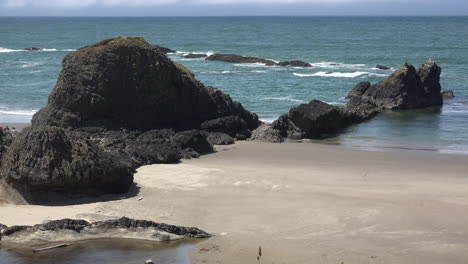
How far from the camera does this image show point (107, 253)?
11.4 meters

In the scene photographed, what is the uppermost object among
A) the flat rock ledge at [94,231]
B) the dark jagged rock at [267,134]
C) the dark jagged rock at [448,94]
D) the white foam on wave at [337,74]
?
the flat rock ledge at [94,231]

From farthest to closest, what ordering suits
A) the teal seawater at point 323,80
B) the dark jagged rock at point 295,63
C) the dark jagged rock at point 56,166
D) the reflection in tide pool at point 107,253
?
the dark jagged rock at point 295,63, the teal seawater at point 323,80, the dark jagged rock at point 56,166, the reflection in tide pool at point 107,253

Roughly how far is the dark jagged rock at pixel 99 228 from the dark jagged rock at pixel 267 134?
9.89 m

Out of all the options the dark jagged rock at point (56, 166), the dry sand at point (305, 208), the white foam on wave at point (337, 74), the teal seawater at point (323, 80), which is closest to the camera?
the dry sand at point (305, 208)

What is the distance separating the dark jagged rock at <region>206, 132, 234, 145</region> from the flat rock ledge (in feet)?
28.4

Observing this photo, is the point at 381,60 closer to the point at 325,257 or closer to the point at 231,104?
the point at 231,104

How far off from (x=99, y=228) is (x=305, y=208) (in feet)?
13.1

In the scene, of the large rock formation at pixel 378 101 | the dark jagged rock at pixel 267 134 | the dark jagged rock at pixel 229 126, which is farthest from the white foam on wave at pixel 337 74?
the dark jagged rock at pixel 229 126

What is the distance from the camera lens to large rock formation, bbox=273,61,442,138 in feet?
76.8

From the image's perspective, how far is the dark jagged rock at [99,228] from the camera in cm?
1200

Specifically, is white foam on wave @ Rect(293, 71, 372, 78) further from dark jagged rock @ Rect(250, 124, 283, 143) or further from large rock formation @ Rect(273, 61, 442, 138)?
dark jagged rock @ Rect(250, 124, 283, 143)

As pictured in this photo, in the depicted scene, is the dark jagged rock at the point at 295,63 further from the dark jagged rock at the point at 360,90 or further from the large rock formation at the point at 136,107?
the large rock formation at the point at 136,107

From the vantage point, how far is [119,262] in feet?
36.2

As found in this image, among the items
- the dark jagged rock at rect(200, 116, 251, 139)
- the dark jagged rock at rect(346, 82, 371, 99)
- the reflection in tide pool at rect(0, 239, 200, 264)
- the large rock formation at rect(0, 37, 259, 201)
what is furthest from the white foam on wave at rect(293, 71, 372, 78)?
the reflection in tide pool at rect(0, 239, 200, 264)
